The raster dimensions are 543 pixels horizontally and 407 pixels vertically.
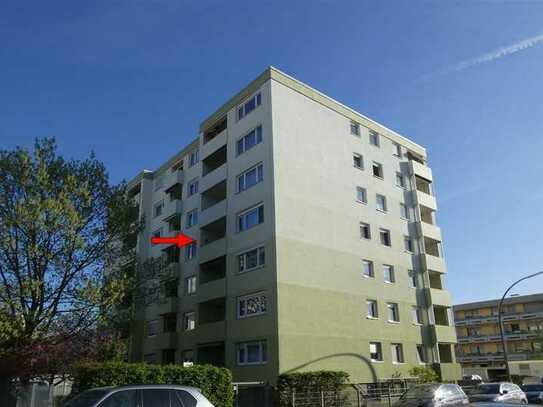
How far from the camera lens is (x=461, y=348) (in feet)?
269

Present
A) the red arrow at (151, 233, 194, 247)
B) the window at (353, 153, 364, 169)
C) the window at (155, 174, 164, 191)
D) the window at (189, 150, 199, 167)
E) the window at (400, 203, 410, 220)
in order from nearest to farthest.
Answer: the window at (353, 153, 364, 169), the red arrow at (151, 233, 194, 247), the window at (400, 203, 410, 220), the window at (189, 150, 199, 167), the window at (155, 174, 164, 191)

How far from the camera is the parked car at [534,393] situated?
86.2ft

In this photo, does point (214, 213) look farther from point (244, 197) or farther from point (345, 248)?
point (345, 248)

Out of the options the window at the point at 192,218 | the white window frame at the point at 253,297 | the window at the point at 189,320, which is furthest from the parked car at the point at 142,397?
the window at the point at 192,218

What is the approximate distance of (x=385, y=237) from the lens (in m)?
33.8

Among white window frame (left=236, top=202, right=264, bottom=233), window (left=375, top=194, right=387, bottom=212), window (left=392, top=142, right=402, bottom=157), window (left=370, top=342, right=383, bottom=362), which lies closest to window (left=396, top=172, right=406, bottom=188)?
window (left=392, top=142, right=402, bottom=157)

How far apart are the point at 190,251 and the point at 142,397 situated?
25.5 meters

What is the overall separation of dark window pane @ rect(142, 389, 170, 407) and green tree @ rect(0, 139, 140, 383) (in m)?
12.0

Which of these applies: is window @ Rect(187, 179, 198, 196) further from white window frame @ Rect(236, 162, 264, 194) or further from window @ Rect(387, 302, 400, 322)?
window @ Rect(387, 302, 400, 322)

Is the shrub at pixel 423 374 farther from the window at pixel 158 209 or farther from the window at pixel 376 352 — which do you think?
the window at pixel 158 209

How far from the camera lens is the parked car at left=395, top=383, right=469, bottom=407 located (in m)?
17.1

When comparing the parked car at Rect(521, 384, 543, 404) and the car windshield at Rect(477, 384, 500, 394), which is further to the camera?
the parked car at Rect(521, 384, 543, 404)

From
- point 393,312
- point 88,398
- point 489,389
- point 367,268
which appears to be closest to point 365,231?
point 367,268

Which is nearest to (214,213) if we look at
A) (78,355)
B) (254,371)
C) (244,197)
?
(244,197)
